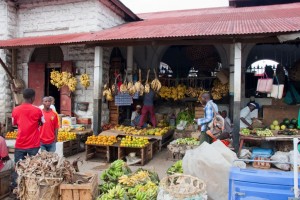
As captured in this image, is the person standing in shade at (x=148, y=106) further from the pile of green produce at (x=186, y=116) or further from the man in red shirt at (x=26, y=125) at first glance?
the man in red shirt at (x=26, y=125)

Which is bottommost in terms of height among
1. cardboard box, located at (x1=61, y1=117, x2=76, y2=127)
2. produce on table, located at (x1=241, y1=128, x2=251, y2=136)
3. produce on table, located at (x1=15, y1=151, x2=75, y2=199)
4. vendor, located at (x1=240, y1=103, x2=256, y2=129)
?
produce on table, located at (x1=15, y1=151, x2=75, y2=199)

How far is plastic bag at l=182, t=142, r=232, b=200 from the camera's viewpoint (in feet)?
13.3

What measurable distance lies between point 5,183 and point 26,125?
39.4 inches

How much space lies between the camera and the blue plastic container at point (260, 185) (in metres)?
2.80

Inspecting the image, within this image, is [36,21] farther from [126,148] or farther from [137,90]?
[126,148]

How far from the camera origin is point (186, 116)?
10.4m

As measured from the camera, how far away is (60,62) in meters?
10.3

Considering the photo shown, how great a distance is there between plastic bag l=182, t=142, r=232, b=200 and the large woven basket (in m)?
0.21

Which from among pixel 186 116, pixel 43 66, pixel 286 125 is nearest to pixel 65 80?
pixel 43 66

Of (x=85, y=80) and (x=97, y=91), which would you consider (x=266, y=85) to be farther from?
(x=85, y=80)

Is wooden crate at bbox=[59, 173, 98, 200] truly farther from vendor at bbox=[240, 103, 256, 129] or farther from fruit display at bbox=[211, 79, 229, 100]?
fruit display at bbox=[211, 79, 229, 100]

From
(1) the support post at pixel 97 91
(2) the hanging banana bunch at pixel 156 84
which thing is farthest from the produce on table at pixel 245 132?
(1) the support post at pixel 97 91

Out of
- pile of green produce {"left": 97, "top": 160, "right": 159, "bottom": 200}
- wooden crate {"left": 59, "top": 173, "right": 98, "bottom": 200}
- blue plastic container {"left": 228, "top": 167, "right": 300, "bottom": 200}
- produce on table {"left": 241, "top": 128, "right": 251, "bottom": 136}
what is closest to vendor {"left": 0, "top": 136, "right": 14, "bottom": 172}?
wooden crate {"left": 59, "top": 173, "right": 98, "bottom": 200}

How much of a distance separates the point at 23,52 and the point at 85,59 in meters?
2.77
